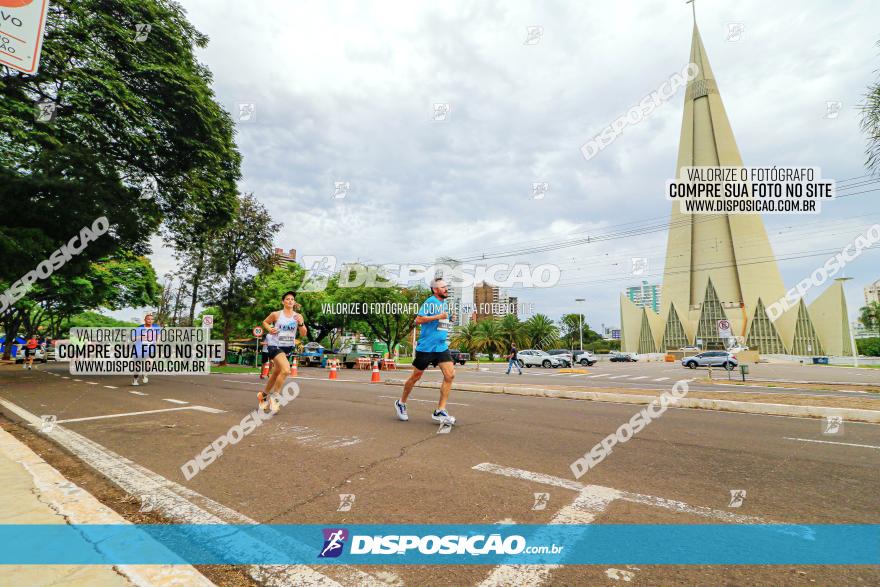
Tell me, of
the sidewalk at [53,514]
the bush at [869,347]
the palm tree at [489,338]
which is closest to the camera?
the sidewalk at [53,514]

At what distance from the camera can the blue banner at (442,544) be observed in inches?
88.5

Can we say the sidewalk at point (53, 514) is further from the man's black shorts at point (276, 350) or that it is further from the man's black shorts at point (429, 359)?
the man's black shorts at point (429, 359)

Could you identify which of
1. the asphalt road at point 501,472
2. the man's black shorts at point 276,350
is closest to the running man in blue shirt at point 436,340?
the asphalt road at point 501,472

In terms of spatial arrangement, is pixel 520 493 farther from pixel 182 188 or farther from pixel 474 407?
pixel 182 188

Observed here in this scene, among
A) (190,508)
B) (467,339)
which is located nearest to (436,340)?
(190,508)

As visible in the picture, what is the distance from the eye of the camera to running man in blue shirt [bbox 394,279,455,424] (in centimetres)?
600

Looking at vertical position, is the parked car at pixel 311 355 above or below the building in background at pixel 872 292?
below

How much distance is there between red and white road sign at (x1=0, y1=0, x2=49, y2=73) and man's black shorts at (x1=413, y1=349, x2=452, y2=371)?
17.6 feet

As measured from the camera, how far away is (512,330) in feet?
201

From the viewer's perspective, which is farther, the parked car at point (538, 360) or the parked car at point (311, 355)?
the parked car at point (538, 360)

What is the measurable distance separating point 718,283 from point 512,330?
44.2 m

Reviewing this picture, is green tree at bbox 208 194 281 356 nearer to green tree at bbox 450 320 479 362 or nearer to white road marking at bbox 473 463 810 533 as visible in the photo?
white road marking at bbox 473 463 810 533

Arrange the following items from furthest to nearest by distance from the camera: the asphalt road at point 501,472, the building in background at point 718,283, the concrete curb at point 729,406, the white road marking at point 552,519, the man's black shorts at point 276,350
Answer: the building in background at point 718,283 → the concrete curb at point 729,406 → the man's black shorts at point 276,350 → the asphalt road at point 501,472 → the white road marking at point 552,519

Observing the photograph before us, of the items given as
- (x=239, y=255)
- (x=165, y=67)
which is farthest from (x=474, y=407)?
(x=239, y=255)
